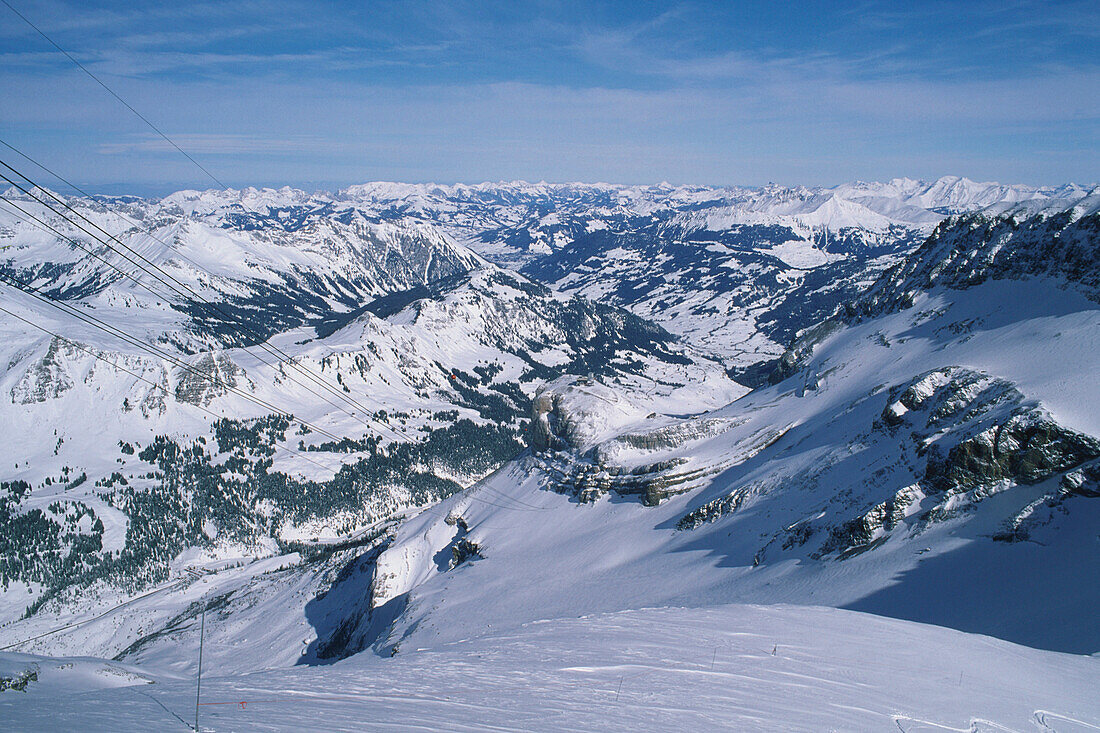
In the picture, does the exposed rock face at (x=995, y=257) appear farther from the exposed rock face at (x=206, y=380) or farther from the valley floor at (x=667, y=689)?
the exposed rock face at (x=206, y=380)

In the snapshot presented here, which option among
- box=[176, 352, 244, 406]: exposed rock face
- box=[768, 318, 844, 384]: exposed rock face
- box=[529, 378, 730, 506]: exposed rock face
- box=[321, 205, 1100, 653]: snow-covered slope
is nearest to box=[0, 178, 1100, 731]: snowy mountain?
box=[321, 205, 1100, 653]: snow-covered slope

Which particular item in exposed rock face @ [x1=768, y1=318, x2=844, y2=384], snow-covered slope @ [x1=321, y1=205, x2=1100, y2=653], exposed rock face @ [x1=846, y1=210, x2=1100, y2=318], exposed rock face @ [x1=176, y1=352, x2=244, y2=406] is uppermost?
exposed rock face @ [x1=176, y1=352, x2=244, y2=406]

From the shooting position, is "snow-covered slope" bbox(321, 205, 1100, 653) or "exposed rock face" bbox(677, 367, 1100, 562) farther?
"exposed rock face" bbox(677, 367, 1100, 562)

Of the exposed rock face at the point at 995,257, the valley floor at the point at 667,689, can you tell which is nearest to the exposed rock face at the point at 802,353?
the exposed rock face at the point at 995,257

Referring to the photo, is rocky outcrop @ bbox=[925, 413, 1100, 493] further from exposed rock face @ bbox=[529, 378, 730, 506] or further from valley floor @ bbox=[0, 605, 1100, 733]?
exposed rock face @ bbox=[529, 378, 730, 506]

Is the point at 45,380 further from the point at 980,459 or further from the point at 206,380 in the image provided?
the point at 980,459

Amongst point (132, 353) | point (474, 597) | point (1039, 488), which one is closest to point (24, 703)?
point (474, 597)
